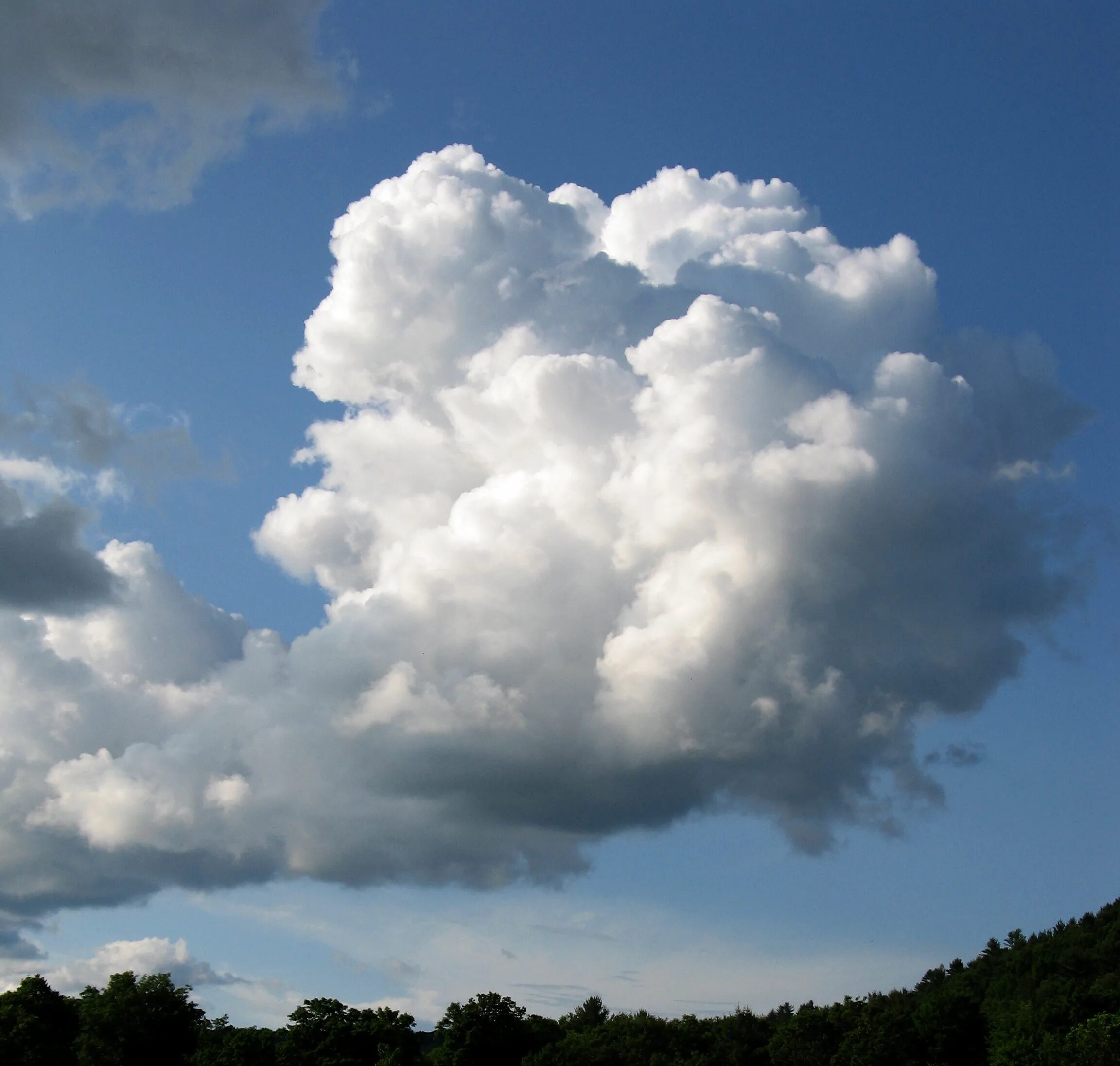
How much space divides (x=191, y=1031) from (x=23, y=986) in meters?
22.1

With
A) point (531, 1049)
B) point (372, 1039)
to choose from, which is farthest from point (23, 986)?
point (531, 1049)

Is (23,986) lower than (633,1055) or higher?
higher

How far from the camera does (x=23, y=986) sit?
6019 inches

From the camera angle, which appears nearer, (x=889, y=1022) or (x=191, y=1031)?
(x=889, y=1022)

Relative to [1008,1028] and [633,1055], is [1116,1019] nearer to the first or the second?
[1008,1028]

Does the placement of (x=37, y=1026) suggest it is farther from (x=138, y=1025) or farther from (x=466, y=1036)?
(x=466, y=1036)

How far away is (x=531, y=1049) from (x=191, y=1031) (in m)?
40.9

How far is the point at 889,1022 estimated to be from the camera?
444ft

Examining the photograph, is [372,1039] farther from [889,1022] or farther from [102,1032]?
[889,1022]

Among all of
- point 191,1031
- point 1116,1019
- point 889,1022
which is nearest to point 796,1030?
point 889,1022

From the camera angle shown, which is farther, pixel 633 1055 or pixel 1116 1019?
pixel 633 1055

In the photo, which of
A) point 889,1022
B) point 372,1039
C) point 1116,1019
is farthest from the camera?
point 372,1039

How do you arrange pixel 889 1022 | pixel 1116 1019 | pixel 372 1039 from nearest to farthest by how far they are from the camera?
pixel 1116 1019 < pixel 889 1022 < pixel 372 1039

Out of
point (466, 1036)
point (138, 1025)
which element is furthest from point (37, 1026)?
point (466, 1036)
